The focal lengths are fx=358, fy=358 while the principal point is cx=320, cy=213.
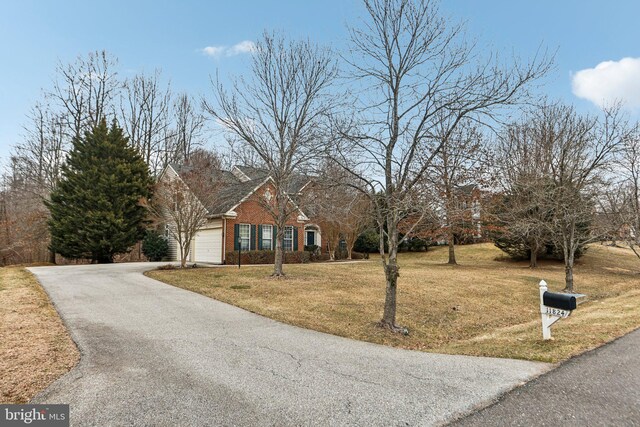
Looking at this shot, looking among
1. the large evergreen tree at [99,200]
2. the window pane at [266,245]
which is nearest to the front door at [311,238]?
the window pane at [266,245]

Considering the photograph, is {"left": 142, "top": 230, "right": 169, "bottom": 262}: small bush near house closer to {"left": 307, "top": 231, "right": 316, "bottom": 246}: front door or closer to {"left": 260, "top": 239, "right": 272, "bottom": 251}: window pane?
{"left": 260, "top": 239, "right": 272, "bottom": 251}: window pane

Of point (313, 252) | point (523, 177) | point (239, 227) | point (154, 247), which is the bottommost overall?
point (313, 252)

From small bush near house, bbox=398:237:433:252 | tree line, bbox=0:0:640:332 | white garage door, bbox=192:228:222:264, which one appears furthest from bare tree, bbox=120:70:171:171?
small bush near house, bbox=398:237:433:252

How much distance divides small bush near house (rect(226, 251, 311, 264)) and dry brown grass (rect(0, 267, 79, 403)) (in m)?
10.7

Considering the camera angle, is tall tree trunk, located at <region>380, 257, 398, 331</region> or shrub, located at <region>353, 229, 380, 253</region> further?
shrub, located at <region>353, 229, 380, 253</region>

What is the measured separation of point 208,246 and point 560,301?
60.0 feet

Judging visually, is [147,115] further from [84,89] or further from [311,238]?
[311,238]

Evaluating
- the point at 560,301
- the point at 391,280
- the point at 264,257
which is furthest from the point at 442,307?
the point at 264,257

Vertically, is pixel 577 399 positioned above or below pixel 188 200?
below

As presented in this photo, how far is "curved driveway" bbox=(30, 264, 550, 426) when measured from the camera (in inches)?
126

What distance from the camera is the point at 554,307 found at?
546 centimetres

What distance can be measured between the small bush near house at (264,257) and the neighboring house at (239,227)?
0.62 m

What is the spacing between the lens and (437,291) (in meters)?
11.3

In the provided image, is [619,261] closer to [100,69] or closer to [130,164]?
[130,164]
